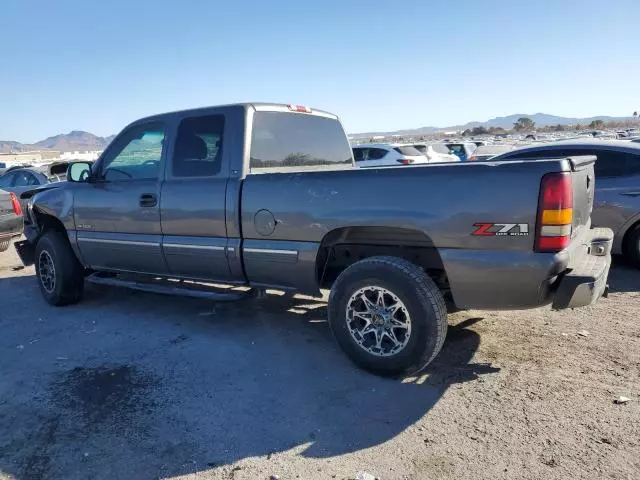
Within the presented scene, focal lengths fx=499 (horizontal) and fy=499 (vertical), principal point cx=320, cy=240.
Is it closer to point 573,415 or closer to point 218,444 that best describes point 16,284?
point 218,444

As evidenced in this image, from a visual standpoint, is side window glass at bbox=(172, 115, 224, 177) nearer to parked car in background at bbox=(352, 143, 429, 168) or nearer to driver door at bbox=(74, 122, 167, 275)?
driver door at bbox=(74, 122, 167, 275)

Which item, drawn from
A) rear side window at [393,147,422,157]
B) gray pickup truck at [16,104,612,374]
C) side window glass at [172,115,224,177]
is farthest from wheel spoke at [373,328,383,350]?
rear side window at [393,147,422,157]

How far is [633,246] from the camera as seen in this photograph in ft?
20.9

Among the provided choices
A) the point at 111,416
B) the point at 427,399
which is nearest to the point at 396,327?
the point at 427,399

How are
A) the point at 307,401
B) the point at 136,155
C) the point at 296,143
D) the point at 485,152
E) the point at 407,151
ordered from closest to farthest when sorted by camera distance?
the point at 307,401, the point at 296,143, the point at 136,155, the point at 485,152, the point at 407,151

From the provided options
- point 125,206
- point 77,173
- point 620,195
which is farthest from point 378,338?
point 620,195

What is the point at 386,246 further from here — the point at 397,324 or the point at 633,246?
the point at 633,246

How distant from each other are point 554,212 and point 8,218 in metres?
8.76

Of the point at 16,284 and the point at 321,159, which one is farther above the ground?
the point at 321,159

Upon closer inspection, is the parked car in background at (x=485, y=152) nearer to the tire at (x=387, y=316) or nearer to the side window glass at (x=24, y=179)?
the tire at (x=387, y=316)

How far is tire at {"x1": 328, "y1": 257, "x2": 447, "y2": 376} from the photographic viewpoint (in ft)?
11.4

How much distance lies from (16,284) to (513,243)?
6804 mm

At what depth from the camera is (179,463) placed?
2.80 meters

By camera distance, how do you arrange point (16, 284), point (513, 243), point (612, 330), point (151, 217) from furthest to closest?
point (16, 284), point (151, 217), point (612, 330), point (513, 243)
